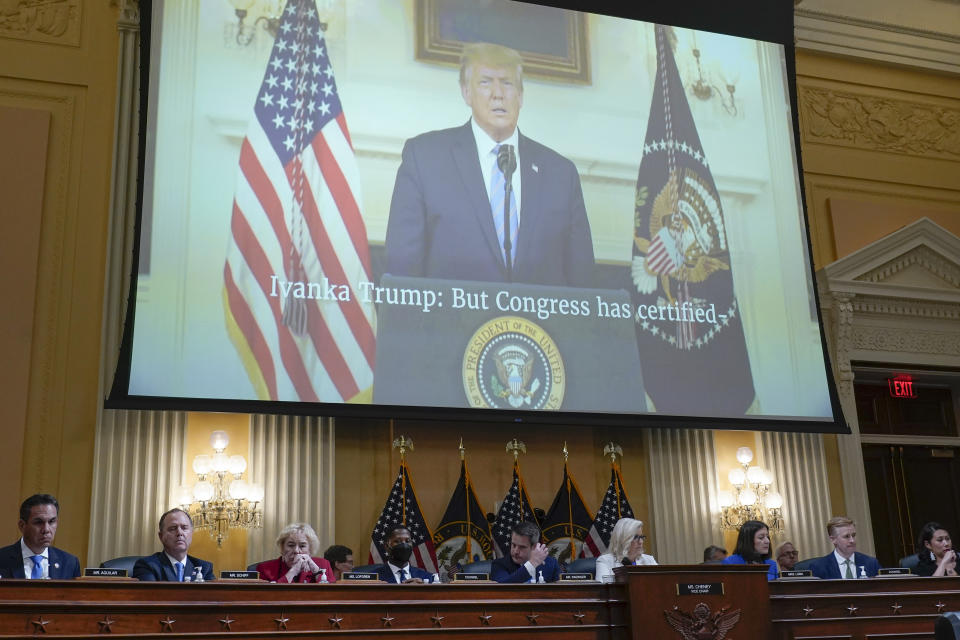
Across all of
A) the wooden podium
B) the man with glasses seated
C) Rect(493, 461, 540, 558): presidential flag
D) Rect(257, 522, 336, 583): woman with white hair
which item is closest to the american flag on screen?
Rect(493, 461, 540, 558): presidential flag

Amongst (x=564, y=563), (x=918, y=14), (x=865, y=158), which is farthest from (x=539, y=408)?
(x=918, y=14)

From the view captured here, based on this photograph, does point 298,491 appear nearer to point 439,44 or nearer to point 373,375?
point 373,375

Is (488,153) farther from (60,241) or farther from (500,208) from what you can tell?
(60,241)

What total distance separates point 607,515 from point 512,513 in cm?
78

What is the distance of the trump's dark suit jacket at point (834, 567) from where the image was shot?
7.14m

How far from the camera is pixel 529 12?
9547mm

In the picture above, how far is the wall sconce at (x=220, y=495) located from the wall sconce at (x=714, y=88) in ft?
16.5

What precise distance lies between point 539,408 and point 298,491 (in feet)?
6.19

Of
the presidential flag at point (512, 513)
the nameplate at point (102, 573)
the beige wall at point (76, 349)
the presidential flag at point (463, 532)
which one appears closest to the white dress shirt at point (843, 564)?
the beige wall at point (76, 349)

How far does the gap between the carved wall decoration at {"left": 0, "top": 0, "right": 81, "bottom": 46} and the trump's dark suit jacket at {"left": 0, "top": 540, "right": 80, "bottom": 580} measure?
4723 mm

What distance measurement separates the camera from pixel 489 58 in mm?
9297

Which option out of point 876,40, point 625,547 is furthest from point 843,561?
point 876,40

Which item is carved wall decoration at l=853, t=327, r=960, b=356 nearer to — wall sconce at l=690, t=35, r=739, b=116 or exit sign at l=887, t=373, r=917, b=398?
exit sign at l=887, t=373, r=917, b=398

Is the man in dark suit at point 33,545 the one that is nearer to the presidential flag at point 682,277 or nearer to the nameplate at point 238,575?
the nameplate at point 238,575
